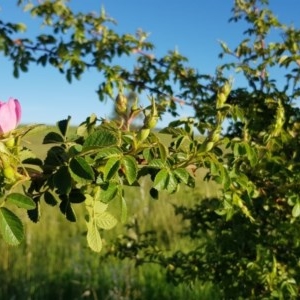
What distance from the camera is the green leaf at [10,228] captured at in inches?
34.2

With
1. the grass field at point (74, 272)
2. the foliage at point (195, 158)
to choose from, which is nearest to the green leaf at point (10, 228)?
the foliage at point (195, 158)

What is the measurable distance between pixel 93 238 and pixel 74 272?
10.2 ft

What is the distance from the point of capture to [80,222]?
552cm

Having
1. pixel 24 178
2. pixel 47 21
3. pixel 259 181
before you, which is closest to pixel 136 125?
pixel 24 178

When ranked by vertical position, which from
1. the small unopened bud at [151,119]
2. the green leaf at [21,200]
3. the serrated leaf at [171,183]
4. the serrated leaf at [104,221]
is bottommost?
the serrated leaf at [104,221]

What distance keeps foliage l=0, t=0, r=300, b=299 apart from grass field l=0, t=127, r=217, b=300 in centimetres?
64

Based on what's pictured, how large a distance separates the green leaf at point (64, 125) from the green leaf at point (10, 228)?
0.22m

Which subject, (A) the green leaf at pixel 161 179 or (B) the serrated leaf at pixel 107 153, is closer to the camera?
(B) the serrated leaf at pixel 107 153

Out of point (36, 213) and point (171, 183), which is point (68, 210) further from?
point (171, 183)

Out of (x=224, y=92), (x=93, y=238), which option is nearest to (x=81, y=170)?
(x=93, y=238)

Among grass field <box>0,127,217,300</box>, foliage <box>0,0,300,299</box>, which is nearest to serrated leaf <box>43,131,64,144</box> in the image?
foliage <box>0,0,300,299</box>

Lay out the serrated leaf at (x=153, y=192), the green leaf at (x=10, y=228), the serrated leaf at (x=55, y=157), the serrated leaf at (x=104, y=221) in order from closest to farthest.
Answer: the green leaf at (x=10, y=228) < the serrated leaf at (x=55, y=157) < the serrated leaf at (x=104, y=221) < the serrated leaf at (x=153, y=192)

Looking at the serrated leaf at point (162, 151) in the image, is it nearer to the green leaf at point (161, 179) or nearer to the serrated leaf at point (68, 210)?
the green leaf at point (161, 179)

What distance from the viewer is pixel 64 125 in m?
1.06
